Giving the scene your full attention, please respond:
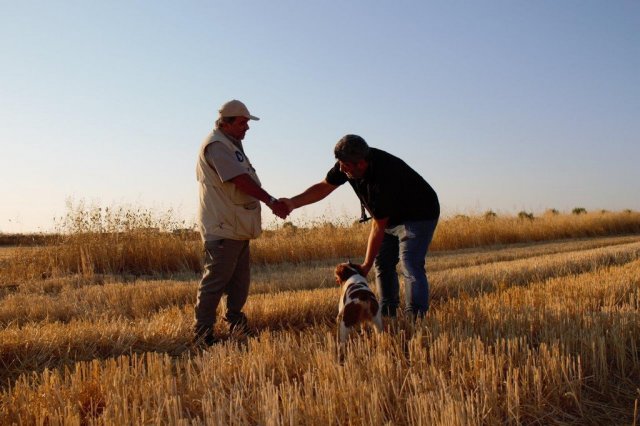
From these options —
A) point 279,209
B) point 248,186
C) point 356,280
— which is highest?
point 248,186

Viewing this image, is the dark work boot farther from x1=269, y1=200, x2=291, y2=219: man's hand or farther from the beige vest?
x1=269, y1=200, x2=291, y2=219: man's hand

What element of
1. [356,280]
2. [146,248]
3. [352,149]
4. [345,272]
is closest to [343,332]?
[356,280]

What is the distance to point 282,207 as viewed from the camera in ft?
19.7

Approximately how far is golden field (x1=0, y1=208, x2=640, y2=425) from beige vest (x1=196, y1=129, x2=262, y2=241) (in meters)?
1.10

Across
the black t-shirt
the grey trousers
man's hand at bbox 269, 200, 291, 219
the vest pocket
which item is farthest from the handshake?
the black t-shirt

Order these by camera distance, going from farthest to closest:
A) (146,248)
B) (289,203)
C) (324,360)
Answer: (146,248)
(289,203)
(324,360)

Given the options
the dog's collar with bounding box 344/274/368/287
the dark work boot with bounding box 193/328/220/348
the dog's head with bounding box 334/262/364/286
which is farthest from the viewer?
the dark work boot with bounding box 193/328/220/348

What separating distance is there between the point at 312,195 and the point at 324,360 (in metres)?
2.58

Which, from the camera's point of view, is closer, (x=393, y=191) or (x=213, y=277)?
(x=393, y=191)

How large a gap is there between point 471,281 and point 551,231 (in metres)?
16.9

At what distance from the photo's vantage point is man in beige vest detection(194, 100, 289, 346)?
18.6 ft

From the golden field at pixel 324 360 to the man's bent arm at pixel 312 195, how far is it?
4.47 feet

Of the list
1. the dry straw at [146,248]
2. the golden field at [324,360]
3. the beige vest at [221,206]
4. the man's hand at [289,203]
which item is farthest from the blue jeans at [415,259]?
the dry straw at [146,248]

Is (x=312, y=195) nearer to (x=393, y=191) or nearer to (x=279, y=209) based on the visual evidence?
(x=279, y=209)
